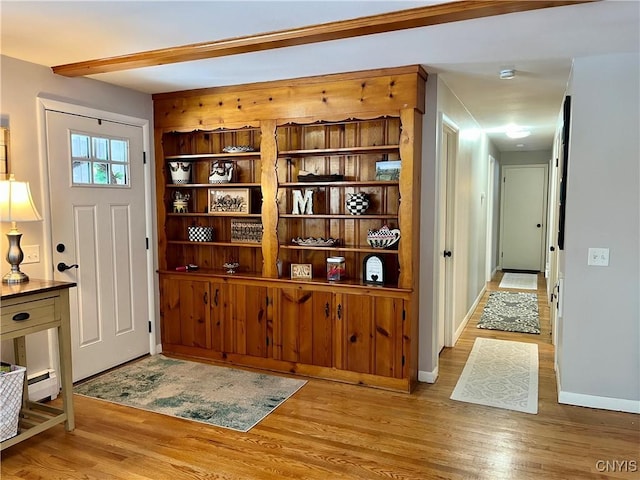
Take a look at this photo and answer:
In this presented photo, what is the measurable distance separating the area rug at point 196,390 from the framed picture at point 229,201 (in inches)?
54.1

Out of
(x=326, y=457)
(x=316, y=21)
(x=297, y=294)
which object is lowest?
(x=326, y=457)

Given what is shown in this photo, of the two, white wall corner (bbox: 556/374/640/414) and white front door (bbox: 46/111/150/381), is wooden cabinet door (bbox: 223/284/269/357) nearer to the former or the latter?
white front door (bbox: 46/111/150/381)

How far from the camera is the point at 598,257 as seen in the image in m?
3.20

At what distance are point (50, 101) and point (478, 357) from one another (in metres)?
4.09

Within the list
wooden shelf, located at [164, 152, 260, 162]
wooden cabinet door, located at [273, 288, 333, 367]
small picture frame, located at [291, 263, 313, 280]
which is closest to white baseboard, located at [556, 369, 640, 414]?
wooden cabinet door, located at [273, 288, 333, 367]

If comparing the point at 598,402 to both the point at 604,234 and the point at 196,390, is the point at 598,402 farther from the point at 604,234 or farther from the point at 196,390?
the point at 196,390

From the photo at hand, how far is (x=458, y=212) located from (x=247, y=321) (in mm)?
2340

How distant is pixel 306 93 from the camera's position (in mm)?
3717

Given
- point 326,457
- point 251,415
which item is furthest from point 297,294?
point 326,457

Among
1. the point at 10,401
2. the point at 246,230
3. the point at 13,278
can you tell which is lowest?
the point at 10,401

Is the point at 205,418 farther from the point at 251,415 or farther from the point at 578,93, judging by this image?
the point at 578,93

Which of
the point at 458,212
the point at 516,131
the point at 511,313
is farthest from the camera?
the point at 516,131

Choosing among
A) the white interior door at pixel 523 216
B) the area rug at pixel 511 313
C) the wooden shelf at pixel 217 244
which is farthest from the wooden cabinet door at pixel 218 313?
the white interior door at pixel 523 216

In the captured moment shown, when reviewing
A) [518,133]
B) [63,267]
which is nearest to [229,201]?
[63,267]
